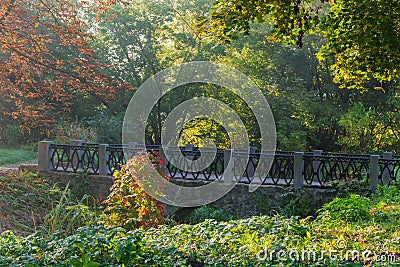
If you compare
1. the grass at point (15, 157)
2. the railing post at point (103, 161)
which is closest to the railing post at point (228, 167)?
the railing post at point (103, 161)

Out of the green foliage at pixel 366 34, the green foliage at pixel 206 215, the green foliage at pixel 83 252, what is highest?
the green foliage at pixel 366 34

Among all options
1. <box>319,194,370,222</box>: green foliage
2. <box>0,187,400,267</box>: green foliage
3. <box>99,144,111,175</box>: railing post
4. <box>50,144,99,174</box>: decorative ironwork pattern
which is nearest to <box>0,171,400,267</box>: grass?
<box>0,187,400,267</box>: green foliage

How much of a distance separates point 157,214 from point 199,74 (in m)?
14.6

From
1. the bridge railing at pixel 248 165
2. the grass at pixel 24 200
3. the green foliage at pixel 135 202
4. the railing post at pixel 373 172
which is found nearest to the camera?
the green foliage at pixel 135 202

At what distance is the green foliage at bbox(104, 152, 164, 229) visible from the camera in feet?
29.0

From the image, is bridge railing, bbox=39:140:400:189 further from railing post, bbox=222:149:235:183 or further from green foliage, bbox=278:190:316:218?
green foliage, bbox=278:190:316:218

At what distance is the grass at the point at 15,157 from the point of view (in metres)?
20.5

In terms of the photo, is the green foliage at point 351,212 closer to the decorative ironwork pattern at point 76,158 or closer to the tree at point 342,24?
the tree at point 342,24

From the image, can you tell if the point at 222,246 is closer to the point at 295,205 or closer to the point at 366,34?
the point at 366,34

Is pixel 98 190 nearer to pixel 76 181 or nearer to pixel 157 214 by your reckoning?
pixel 76 181

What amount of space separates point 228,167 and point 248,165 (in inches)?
35.0

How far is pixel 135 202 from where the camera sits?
8.95 meters

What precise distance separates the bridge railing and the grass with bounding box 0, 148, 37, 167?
5.91m

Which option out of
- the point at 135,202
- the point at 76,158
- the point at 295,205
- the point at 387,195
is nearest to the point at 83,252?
the point at 135,202
